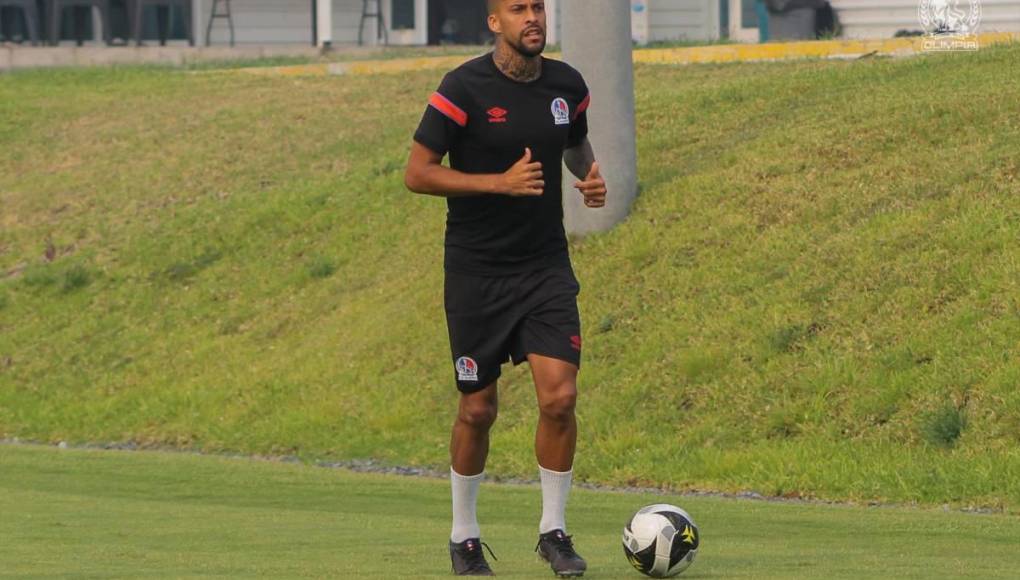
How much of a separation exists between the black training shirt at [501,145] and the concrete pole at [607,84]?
33.2ft

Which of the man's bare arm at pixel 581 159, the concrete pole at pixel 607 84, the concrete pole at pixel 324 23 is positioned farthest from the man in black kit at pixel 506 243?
the concrete pole at pixel 324 23

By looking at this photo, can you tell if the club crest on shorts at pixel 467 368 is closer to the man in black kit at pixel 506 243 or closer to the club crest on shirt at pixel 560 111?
the man in black kit at pixel 506 243

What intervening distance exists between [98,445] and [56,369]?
106 inches

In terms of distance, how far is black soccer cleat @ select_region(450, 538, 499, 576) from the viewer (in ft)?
26.0

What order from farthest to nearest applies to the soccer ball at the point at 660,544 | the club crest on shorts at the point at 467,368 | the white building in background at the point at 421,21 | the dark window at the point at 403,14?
the dark window at the point at 403,14 < the white building in background at the point at 421,21 < the club crest on shorts at the point at 467,368 < the soccer ball at the point at 660,544

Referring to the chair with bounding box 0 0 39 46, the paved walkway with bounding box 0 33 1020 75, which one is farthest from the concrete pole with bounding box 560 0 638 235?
the chair with bounding box 0 0 39 46

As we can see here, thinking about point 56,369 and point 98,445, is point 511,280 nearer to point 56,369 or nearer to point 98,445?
point 98,445

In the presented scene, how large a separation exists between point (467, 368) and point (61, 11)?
42780 mm

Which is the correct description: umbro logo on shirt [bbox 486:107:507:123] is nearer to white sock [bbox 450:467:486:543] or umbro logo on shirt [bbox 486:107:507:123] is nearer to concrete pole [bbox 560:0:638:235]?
white sock [bbox 450:467:486:543]

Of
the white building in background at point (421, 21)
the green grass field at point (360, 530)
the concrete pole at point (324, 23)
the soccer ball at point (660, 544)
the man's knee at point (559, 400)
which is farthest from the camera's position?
the white building in background at point (421, 21)

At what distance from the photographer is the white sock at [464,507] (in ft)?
26.4

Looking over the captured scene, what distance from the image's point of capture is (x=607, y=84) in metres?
18.3

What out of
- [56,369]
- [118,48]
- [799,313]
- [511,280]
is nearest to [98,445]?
[56,369]

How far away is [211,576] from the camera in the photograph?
775 centimetres
